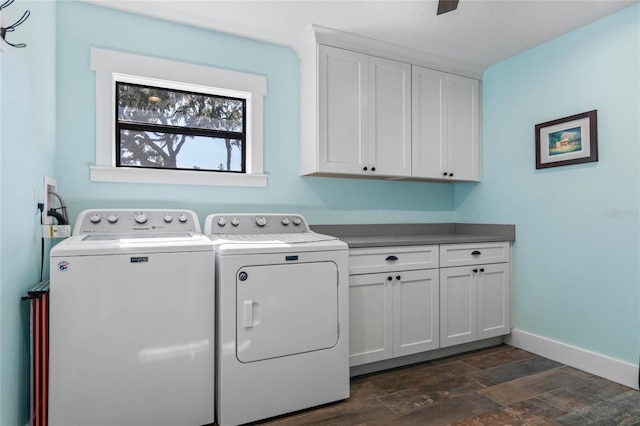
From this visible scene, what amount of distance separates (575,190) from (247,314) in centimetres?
241

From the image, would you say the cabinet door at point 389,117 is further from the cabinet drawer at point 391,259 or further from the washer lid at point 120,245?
the washer lid at point 120,245

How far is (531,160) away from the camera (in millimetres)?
2949

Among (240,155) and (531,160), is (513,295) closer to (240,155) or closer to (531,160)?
(531,160)

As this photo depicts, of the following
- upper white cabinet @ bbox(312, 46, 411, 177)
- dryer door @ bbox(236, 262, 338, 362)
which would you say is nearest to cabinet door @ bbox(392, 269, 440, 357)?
dryer door @ bbox(236, 262, 338, 362)

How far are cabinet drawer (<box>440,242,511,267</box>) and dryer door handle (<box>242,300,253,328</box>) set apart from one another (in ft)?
5.00

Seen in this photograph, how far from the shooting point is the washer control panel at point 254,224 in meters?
2.47

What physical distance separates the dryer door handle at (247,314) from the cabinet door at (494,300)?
1.90 metres

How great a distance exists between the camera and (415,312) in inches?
104

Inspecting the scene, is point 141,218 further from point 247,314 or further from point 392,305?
point 392,305

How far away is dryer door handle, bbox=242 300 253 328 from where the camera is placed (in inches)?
75.0

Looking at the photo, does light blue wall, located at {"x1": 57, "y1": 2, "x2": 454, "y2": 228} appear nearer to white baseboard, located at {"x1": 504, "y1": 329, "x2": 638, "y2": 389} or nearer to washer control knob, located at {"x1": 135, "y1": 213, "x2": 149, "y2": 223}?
washer control knob, located at {"x1": 135, "y1": 213, "x2": 149, "y2": 223}

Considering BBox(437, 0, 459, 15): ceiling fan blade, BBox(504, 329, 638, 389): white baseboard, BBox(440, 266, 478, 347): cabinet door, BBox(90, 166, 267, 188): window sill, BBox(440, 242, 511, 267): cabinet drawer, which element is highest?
BBox(437, 0, 459, 15): ceiling fan blade

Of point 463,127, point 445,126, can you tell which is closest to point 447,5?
point 445,126

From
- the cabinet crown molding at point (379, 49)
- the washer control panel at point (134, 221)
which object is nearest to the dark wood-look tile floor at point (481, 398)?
the washer control panel at point (134, 221)
